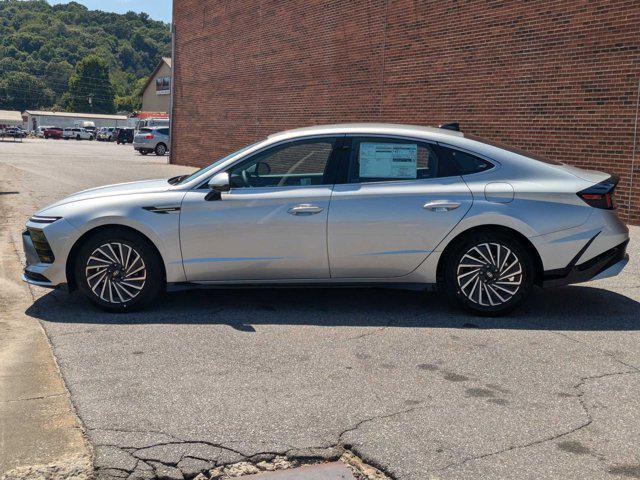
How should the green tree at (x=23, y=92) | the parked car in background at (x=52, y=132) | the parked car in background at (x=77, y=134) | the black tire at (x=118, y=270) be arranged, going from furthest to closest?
the green tree at (x=23, y=92) < the parked car in background at (x=77, y=134) < the parked car in background at (x=52, y=132) < the black tire at (x=118, y=270)

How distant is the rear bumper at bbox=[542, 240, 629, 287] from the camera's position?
591 cm

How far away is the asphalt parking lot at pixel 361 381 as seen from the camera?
3.54 meters

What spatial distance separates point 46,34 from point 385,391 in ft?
538

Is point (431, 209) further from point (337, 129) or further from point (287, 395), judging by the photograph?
point (287, 395)

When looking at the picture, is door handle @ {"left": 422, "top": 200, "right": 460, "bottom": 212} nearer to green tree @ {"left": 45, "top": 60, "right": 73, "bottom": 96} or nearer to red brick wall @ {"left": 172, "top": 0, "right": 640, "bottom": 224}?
red brick wall @ {"left": 172, "top": 0, "right": 640, "bottom": 224}

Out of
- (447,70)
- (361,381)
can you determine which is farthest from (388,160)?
(447,70)

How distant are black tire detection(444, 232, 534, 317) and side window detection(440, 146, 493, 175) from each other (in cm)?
56

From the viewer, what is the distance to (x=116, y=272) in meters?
6.01

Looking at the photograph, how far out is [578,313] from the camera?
6289 millimetres

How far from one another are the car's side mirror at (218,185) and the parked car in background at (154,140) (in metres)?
34.8

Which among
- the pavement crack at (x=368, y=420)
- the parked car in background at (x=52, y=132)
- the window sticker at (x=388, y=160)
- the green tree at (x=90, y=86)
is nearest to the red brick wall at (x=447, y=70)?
the window sticker at (x=388, y=160)

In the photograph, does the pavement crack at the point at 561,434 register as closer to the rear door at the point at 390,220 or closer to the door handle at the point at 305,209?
the rear door at the point at 390,220

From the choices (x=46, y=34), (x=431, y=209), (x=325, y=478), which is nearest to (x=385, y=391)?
(x=325, y=478)

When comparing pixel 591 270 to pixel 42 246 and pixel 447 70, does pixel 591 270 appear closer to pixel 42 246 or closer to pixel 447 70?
pixel 42 246
